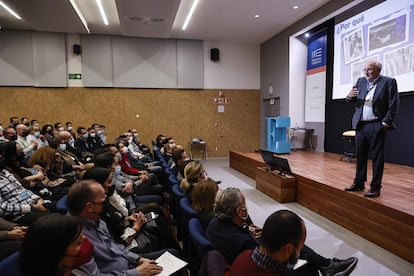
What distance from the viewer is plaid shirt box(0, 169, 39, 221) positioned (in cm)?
220

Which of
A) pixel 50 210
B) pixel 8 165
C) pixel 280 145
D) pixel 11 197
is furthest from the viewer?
pixel 280 145

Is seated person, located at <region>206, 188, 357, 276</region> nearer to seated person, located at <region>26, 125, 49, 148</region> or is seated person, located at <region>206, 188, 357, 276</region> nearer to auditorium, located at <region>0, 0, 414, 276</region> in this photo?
auditorium, located at <region>0, 0, 414, 276</region>

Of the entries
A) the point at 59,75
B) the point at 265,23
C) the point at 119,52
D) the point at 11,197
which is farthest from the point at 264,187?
the point at 59,75

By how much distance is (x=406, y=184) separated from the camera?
354 cm

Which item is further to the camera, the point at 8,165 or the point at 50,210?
the point at 8,165

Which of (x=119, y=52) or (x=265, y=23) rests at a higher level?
(x=265, y=23)

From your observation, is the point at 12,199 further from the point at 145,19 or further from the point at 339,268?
the point at 145,19

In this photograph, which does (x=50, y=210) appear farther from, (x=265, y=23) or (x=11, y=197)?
(x=265, y=23)

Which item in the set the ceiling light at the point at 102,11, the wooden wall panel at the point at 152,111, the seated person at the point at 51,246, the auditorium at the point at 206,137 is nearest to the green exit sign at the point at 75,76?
the auditorium at the point at 206,137

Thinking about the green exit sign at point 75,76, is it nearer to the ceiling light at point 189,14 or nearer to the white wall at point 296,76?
the ceiling light at point 189,14

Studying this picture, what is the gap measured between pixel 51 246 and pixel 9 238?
4.20 feet

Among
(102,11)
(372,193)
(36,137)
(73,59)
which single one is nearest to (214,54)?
(102,11)

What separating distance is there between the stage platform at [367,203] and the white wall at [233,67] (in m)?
4.93

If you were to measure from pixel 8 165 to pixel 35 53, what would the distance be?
6.14 meters
